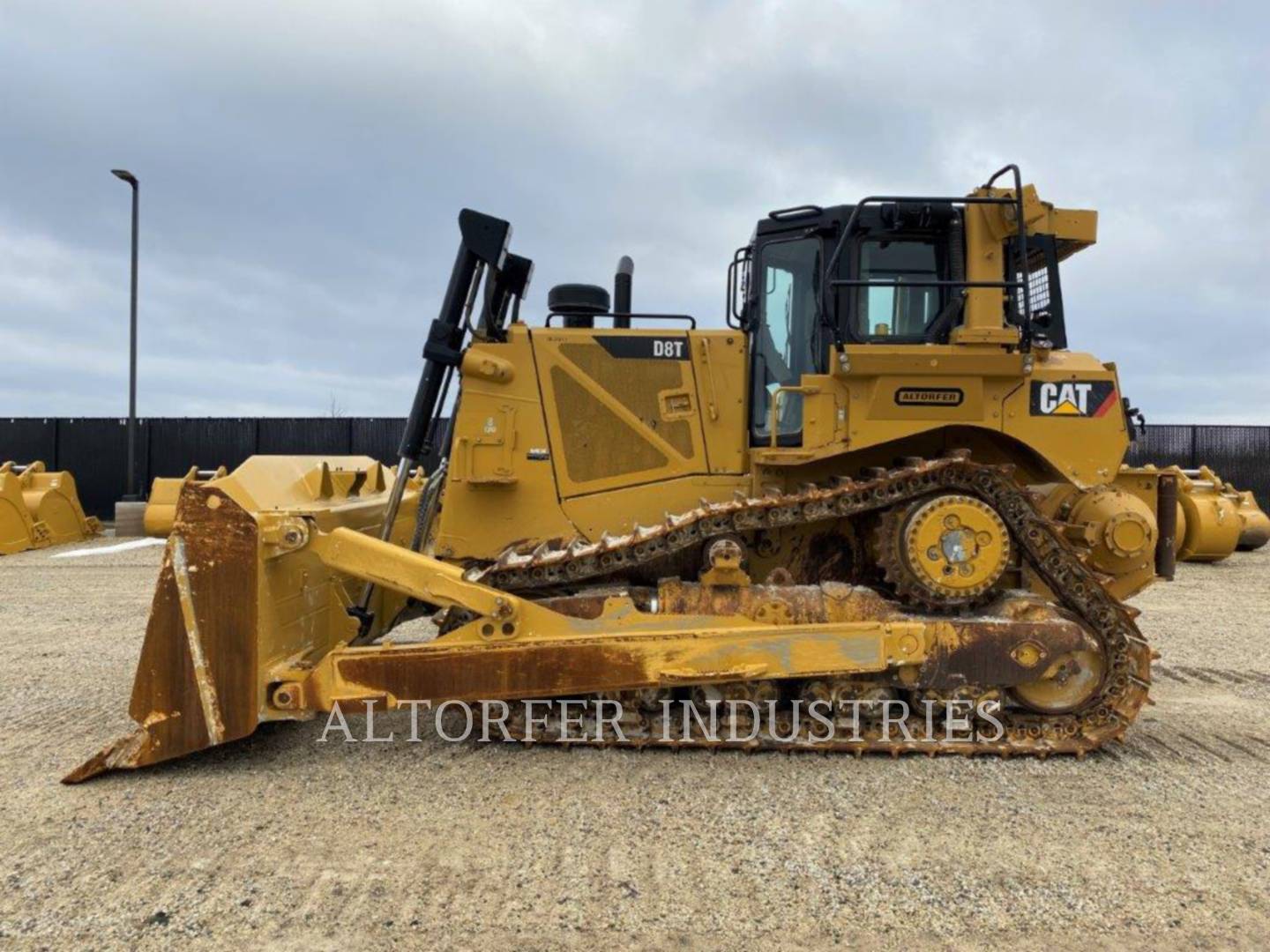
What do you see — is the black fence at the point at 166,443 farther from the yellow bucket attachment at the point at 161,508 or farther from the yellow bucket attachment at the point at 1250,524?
the yellow bucket attachment at the point at 1250,524

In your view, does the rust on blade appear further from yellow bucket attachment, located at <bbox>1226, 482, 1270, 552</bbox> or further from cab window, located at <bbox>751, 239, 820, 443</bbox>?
yellow bucket attachment, located at <bbox>1226, 482, 1270, 552</bbox>

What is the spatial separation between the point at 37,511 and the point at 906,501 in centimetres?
1553

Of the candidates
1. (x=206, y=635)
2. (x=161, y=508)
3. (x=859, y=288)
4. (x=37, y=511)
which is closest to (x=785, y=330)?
(x=859, y=288)

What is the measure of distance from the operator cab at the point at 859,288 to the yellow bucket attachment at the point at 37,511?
14169mm

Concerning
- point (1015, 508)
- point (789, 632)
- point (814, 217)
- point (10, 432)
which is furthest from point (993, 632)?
point (10, 432)

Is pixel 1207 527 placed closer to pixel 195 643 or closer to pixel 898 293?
pixel 898 293

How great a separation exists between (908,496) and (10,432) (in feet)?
76.5

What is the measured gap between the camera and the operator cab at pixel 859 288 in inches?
177

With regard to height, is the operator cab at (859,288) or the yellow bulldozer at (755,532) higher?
the operator cab at (859,288)

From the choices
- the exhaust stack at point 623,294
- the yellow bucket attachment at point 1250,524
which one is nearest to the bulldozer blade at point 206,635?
the exhaust stack at point 623,294

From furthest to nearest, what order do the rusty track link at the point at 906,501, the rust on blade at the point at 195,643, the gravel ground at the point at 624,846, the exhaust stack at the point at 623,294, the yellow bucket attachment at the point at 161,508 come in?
1. the yellow bucket attachment at the point at 161,508
2. the exhaust stack at the point at 623,294
3. the rusty track link at the point at 906,501
4. the rust on blade at the point at 195,643
5. the gravel ground at the point at 624,846

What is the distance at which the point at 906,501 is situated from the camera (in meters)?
4.11

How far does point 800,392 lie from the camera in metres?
4.39

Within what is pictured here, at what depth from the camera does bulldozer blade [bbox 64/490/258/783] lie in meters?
3.76
